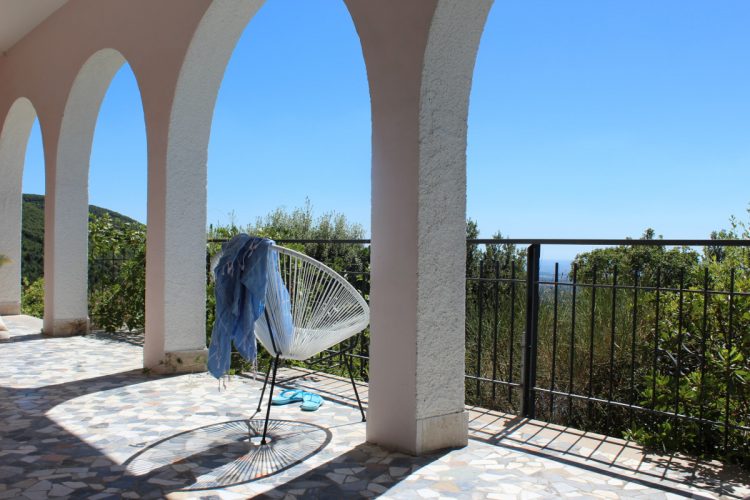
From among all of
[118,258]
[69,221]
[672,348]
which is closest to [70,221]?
[69,221]

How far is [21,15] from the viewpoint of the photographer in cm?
568

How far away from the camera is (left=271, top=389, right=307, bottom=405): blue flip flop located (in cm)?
322

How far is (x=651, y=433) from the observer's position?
8.65ft

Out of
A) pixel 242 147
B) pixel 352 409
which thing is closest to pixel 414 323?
pixel 352 409

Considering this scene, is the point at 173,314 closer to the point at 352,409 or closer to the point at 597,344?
the point at 352,409

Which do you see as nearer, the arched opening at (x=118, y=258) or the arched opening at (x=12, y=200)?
the arched opening at (x=118, y=258)

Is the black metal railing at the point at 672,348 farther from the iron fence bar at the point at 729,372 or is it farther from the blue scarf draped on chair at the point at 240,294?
the blue scarf draped on chair at the point at 240,294

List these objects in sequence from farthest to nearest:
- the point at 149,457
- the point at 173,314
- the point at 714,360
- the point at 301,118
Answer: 1. the point at 301,118
2. the point at 173,314
3. the point at 714,360
4. the point at 149,457

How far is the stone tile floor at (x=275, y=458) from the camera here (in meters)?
2.07

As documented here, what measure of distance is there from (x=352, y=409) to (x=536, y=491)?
129cm

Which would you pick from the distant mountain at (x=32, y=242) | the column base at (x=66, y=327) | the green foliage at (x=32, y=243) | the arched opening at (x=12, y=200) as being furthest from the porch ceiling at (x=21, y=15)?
the green foliage at (x=32, y=243)

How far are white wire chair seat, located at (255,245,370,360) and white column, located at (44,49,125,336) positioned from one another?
363 centimetres

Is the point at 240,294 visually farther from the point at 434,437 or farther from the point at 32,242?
the point at 32,242

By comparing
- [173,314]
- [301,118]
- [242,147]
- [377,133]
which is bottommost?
[173,314]
